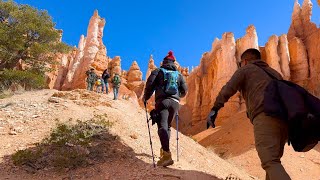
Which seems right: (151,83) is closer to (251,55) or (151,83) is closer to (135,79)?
(251,55)

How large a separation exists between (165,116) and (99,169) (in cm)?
150

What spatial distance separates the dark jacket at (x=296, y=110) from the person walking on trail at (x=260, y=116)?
0.35 ft

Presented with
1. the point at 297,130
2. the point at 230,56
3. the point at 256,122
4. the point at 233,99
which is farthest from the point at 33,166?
the point at 230,56

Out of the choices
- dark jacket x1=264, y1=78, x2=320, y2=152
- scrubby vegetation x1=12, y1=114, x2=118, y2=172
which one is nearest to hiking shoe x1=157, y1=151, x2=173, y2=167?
scrubby vegetation x1=12, y1=114, x2=118, y2=172

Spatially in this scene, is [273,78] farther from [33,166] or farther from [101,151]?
[33,166]

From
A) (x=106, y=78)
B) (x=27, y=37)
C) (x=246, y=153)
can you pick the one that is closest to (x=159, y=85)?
(x=246, y=153)

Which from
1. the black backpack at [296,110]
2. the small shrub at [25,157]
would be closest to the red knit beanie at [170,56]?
the black backpack at [296,110]

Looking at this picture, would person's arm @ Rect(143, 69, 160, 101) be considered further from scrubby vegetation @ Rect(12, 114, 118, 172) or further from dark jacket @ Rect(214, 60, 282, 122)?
dark jacket @ Rect(214, 60, 282, 122)

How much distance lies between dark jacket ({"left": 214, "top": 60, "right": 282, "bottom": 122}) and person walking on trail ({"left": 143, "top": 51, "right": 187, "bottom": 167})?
167cm

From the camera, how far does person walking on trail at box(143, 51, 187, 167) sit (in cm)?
Answer: 598

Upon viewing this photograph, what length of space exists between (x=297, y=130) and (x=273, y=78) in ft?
2.62

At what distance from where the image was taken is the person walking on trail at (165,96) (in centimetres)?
598

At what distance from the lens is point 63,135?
23.9ft

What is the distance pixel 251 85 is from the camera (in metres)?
4.45
